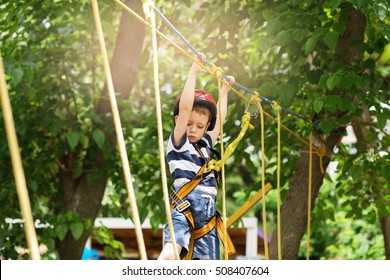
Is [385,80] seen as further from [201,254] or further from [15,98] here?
[15,98]

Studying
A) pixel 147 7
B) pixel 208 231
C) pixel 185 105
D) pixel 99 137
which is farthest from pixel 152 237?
pixel 147 7

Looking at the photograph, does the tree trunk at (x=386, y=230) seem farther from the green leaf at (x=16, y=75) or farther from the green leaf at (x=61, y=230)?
the green leaf at (x=16, y=75)

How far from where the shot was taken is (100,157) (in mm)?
5066

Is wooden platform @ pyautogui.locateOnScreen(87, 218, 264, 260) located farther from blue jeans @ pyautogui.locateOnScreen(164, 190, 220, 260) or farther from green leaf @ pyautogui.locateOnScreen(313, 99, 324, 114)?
blue jeans @ pyautogui.locateOnScreen(164, 190, 220, 260)

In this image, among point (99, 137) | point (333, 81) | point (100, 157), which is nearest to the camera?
point (333, 81)

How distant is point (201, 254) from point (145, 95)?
329cm

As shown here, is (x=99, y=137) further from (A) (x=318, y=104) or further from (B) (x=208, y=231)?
(B) (x=208, y=231)

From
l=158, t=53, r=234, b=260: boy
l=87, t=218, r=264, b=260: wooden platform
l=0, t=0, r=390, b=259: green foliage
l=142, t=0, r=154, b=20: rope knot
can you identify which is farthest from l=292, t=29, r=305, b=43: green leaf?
l=87, t=218, r=264, b=260: wooden platform

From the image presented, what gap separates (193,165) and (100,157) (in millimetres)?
2453

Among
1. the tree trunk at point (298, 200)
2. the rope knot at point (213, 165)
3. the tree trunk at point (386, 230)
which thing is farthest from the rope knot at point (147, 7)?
the tree trunk at point (386, 230)

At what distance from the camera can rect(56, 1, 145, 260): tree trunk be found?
16.3 feet

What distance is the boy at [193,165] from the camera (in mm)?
2611

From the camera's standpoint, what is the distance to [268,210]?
1137 cm
